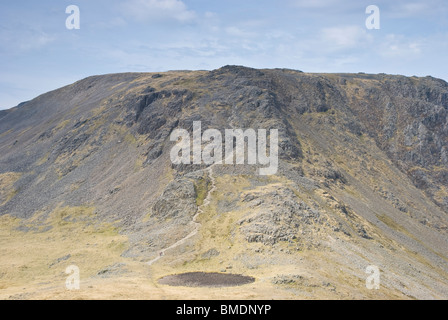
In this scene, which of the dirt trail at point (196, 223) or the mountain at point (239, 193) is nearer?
the mountain at point (239, 193)

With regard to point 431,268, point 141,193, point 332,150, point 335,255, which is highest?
point 332,150

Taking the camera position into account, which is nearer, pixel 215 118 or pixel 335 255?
pixel 335 255

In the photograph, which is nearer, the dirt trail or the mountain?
the mountain

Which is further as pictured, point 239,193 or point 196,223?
point 239,193

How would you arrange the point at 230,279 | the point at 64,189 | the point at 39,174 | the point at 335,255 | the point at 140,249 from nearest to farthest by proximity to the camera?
the point at 230,279 → the point at 335,255 → the point at 140,249 → the point at 64,189 → the point at 39,174

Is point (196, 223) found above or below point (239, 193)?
below

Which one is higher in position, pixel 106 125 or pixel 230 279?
pixel 106 125
